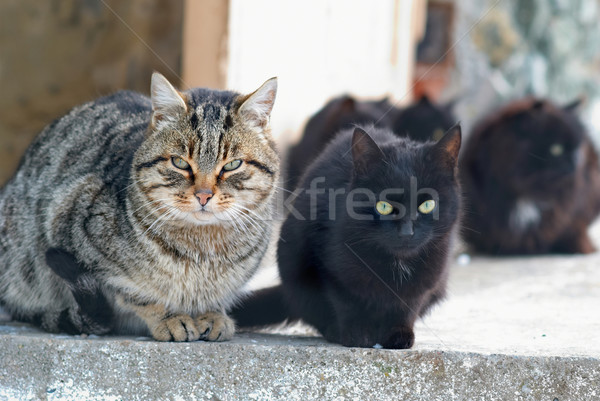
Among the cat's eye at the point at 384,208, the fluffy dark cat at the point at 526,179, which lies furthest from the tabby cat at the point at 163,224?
the fluffy dark cat at the point at 526,179

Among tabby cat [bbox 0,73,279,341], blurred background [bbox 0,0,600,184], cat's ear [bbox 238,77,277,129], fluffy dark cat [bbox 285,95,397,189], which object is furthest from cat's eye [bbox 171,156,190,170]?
fluffy dark cat [bbox 285,95,397,189]

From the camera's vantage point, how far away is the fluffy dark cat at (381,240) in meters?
2.64

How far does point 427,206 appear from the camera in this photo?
2.67 m

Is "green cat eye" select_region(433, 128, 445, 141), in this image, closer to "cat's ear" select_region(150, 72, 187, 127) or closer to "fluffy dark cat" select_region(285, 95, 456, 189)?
"fluffy dark cat" select_region(285, 95, 456, 189)

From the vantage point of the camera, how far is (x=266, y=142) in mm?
2846

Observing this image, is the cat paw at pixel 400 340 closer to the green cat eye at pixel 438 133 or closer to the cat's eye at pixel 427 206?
the cat's eye at pixel 427 206

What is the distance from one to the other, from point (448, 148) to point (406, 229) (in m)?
0.37

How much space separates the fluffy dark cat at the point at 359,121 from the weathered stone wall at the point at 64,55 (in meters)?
1.51

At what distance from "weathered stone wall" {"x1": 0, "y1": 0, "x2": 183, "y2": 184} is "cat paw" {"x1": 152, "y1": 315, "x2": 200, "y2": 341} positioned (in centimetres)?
346

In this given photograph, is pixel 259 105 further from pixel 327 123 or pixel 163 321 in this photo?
pixel 327 123

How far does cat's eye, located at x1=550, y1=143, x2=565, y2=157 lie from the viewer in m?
4.93

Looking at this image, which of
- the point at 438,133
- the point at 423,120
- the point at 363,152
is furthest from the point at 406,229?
the point at 423,120

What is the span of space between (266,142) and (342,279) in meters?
0.59

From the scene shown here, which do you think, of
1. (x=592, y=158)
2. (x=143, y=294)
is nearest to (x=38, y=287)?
(x=143, y=294)
